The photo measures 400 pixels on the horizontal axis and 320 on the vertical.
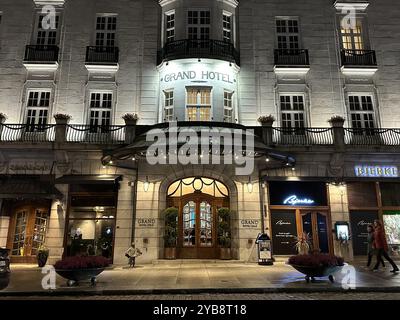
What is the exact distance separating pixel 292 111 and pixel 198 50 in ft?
21.3

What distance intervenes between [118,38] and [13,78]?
6536 mm

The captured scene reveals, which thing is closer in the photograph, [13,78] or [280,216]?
[280,216]

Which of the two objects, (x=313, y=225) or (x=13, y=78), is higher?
(x=13, y=78)

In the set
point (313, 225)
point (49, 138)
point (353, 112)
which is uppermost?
point (353, 112)

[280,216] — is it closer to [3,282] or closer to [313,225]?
[313,225]

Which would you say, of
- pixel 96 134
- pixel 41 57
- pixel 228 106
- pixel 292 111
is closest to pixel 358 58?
pixel 292 111

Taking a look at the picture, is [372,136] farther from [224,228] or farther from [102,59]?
[102,59]

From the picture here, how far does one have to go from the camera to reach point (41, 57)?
786 inches

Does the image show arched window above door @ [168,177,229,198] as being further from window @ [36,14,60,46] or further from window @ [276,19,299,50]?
window @ [36,14,60,46]

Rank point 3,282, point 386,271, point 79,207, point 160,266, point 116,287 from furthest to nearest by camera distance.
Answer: point 79,207 → point 160,266 → point 386,271 → point 116,287 → point 3,282

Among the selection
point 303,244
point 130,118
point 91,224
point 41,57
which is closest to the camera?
point 303,244

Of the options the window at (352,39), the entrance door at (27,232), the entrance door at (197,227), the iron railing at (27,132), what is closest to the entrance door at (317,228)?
the entrance door at (197,227)

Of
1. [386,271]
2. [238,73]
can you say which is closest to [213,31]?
[238,73]

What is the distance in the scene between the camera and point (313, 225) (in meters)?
18.2
